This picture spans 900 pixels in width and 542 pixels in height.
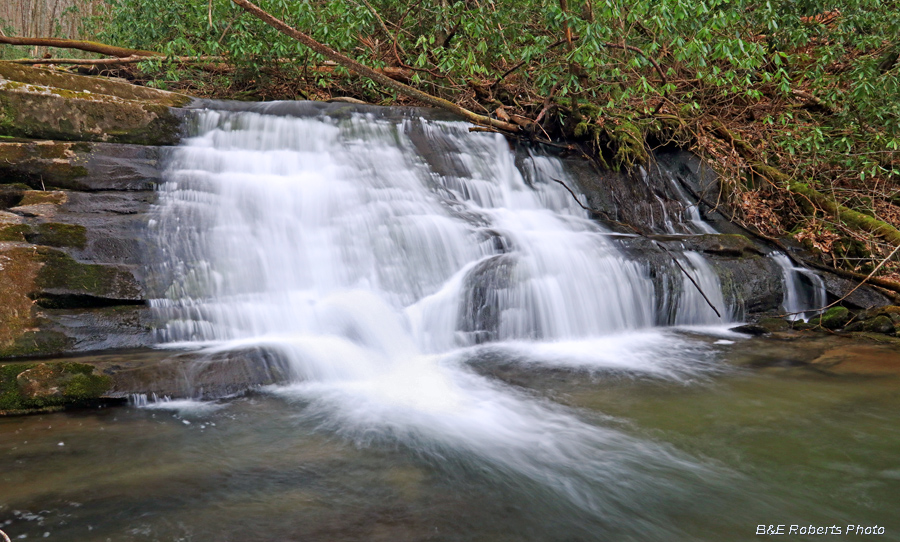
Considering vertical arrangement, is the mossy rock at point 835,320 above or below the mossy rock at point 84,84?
below

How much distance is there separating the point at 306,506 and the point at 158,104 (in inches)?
251

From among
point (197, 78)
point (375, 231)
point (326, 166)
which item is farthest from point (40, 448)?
point (197, 78)

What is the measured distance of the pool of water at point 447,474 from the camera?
9.03 ft

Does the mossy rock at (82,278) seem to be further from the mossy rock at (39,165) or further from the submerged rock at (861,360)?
the submerged rock at (861,360)

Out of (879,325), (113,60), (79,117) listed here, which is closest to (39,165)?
(79,117)

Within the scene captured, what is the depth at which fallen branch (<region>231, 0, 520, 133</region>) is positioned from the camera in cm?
635

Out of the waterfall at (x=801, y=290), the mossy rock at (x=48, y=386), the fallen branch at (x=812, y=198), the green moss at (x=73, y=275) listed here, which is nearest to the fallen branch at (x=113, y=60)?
the green moss at (x=73, y=275)

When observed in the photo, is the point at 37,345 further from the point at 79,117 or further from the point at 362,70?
the point at 362,70

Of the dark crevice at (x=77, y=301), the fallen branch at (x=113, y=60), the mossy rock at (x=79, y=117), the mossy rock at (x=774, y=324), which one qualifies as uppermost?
the fallen branch at (x=113, y=60)

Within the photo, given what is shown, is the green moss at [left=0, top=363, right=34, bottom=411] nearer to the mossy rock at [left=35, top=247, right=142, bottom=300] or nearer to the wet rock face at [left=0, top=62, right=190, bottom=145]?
the mossy rock at [left=35, top=247, right=142, bottom=300]

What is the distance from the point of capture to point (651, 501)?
10.2 feet

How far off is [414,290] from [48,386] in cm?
334

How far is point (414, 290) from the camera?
6215 mm

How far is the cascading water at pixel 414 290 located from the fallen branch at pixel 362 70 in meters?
0.47
